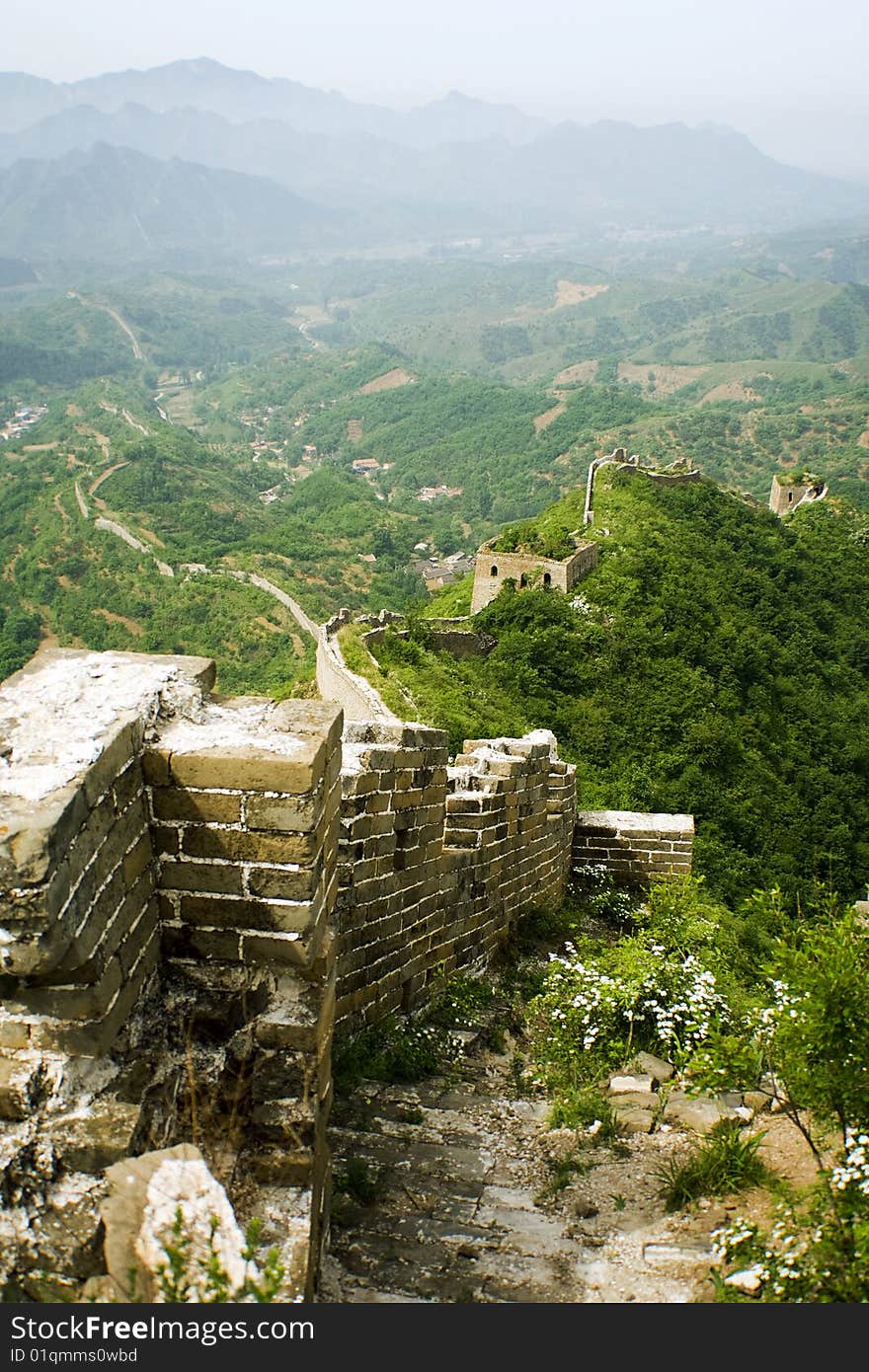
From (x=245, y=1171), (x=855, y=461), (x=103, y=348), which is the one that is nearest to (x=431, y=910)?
(x=245, y=1171)

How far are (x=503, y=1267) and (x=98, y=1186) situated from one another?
5.22ft

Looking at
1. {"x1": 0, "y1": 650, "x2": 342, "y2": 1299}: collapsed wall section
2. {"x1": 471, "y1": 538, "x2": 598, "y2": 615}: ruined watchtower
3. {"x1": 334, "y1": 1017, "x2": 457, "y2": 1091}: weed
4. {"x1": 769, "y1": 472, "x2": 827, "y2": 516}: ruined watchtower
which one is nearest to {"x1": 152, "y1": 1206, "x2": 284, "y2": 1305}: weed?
{"x1": 0, "y1": 650, "x2": 342, "y2": 1299}: collapsed wall section

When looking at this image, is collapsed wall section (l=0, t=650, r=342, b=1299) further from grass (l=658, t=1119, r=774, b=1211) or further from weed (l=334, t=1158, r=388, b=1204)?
grass (l=658, t=1119, r=774, b=1211)

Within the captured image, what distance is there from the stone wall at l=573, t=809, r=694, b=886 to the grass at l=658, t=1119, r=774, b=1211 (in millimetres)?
6603

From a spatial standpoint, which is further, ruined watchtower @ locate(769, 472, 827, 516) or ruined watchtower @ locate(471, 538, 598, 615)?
ruined watchtower @ locate(769, 472, 827, 516)

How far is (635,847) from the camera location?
35.6ft

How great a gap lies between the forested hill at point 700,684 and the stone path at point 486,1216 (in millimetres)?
13329

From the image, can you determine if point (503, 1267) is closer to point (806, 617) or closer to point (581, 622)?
point (581, 622)

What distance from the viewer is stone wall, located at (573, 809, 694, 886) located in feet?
35.2

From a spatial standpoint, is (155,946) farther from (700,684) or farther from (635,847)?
(700,684)

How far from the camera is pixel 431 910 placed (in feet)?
20.9

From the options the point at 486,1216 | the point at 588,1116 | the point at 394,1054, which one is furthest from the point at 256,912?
the point at 588,1116

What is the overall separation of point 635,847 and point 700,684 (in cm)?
1727

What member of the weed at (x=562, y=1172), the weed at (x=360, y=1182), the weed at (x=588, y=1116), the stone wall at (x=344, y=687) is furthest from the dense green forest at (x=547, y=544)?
the weed at (x=360, y=1182)
